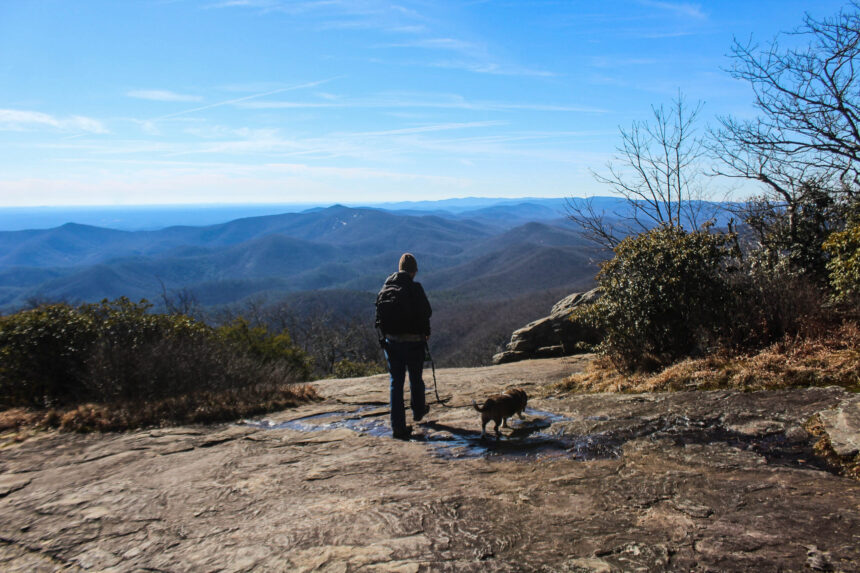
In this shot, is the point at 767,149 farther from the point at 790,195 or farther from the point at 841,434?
the point at 841,434

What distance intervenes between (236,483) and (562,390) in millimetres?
5120

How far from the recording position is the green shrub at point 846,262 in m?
6.77

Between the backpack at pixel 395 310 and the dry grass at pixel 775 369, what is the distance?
332 cm

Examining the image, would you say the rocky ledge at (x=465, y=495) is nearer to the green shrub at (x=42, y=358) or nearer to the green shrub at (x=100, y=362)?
the green shrub at (x=100, y=362)

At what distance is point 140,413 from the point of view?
7359 millimetres

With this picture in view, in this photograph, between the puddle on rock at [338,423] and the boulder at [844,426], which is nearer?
the boulder at [844,426]

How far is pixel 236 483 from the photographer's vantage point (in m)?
4.84

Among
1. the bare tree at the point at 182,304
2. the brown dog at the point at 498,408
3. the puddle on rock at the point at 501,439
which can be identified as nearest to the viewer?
the puddle on rock at the point at 501,439

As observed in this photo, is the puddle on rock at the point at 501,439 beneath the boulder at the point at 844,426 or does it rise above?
beneath

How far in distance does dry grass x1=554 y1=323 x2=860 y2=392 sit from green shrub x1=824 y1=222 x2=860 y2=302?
775 millimetres

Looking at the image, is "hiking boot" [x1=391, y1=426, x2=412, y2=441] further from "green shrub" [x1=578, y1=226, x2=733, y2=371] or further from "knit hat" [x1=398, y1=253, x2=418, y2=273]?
"green shrub" [x1=578, y1=226, x2=733, y2=371]

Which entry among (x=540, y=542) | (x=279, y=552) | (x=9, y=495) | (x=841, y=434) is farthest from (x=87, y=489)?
(x=841, y=434)

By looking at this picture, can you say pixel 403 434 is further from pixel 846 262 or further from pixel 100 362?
pixel 846 262

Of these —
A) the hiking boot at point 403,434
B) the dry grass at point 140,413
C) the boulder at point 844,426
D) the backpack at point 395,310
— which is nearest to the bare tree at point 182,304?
the dry grass at point 140,413
